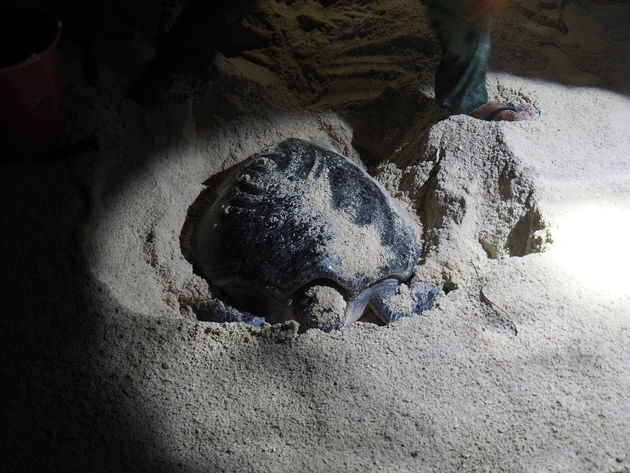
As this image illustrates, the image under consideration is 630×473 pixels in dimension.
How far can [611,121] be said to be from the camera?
7.04ft

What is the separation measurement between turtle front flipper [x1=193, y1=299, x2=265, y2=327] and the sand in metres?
0.07

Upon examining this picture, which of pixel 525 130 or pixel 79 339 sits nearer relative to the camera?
pixel 79 339

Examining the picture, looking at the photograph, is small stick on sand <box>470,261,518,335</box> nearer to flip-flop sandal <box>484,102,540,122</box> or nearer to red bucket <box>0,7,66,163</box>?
flip-flop sandal <box>484,102,540,122</box>

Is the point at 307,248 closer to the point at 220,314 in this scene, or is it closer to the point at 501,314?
the point at 220,314

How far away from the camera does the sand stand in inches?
42.3

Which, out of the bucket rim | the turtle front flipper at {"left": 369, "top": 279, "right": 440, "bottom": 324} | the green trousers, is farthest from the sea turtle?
the bucket rim

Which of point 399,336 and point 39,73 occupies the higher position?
point 39,73

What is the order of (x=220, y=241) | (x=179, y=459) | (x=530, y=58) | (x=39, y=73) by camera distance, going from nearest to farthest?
(x=179, y=459) → (x=39, y=73) → (x=220, y=241) → (x=530, y=58)

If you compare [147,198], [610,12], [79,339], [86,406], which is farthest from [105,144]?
[610,12]

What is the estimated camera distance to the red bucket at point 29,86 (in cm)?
147

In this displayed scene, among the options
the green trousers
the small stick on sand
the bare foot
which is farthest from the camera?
the bare foot

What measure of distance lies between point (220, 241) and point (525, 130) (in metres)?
1.23

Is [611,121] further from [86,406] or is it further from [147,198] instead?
[86,406]

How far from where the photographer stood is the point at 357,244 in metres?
1.65
